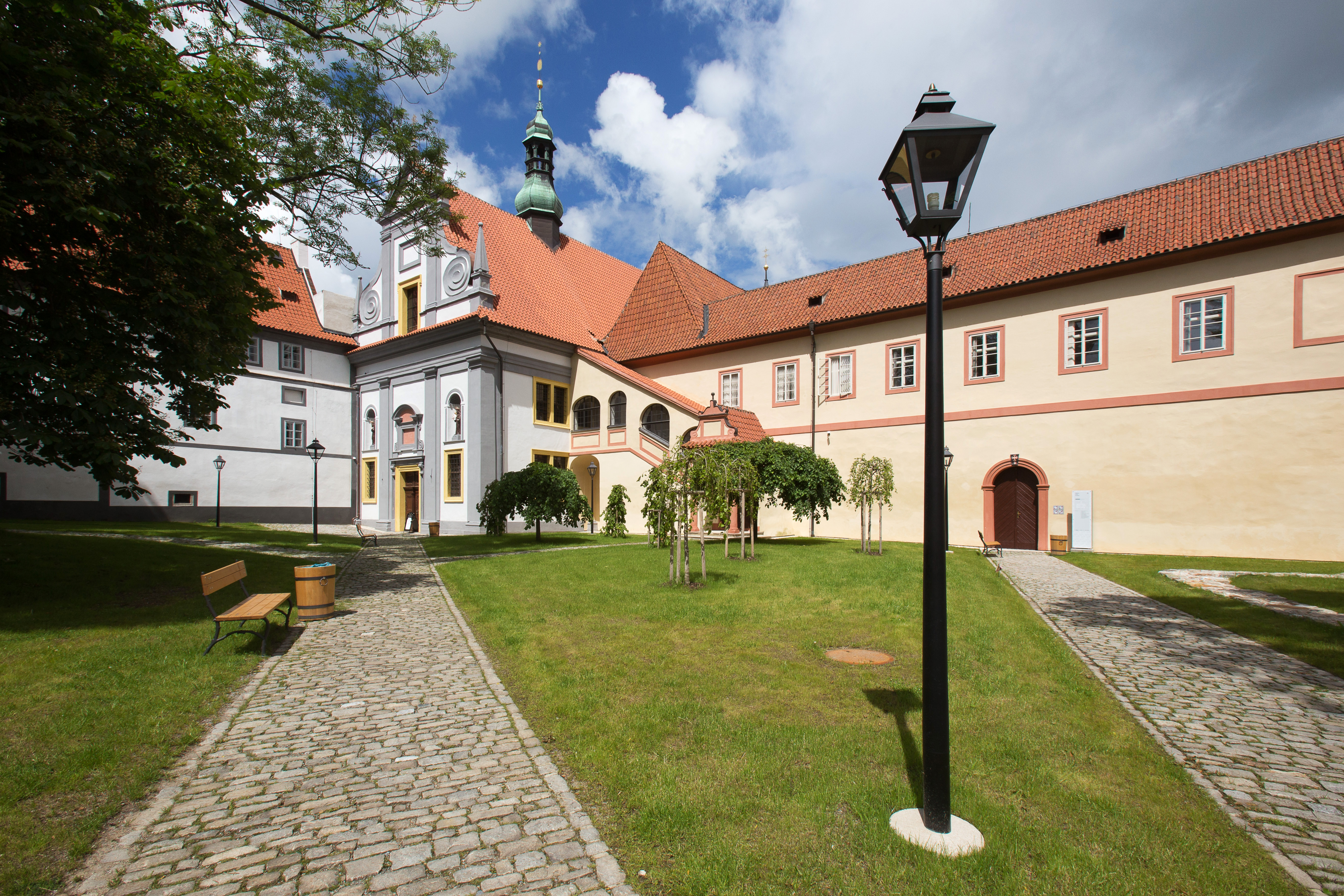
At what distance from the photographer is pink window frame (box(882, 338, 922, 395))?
22.7 metres

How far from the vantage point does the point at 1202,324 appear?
17.9m

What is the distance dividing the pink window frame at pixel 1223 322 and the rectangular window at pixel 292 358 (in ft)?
111

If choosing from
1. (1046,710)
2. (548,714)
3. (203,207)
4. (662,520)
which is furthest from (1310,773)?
(203,207)

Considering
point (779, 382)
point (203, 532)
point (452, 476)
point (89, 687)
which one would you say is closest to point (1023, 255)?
point (779, 382)

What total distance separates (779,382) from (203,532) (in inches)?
819

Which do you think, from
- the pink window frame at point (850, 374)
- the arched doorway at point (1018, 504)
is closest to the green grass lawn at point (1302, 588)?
the arched doorway at point (1018, 504)

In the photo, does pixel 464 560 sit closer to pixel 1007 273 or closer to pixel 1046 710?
pixel 1046 710

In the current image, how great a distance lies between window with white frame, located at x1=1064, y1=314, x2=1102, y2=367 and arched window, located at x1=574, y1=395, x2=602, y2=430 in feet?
57.4

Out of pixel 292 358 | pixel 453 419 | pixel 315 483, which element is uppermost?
pixel 292 358

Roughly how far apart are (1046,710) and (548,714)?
4.00m

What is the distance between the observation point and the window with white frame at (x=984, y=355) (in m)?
21.5

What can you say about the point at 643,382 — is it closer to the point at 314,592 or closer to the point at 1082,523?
the point at 1082,523

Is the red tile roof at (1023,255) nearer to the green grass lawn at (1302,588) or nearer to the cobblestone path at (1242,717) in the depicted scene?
the green grass lawn at (1302,588)

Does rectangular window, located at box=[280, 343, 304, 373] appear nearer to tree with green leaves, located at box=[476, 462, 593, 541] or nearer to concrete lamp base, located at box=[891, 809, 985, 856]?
tree with green leaves, located at box=[476, 462, 593, 541]
